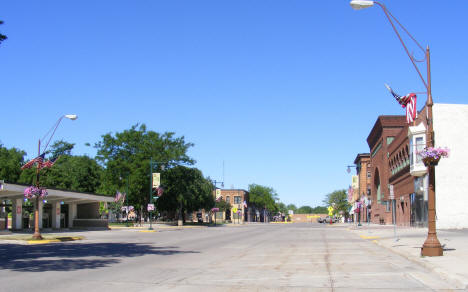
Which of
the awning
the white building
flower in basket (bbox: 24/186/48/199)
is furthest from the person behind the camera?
the white building

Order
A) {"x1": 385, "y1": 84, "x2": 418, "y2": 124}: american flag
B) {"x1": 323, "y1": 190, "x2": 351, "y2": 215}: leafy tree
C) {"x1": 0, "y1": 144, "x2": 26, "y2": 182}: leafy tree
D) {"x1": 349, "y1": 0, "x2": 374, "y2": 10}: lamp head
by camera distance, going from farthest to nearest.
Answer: {"x1": 323, "y1": 190, "x2": 351, "y2": 215}: leafy tree, {"x1": 0, "y1": 144, "x2": 26, "y2": 182}: leafy tree, {"x1": 385, "y1": 84, "x2": 418, "y2": 124}: american flag, {"x1": 349, "y1": 0, "x2": 374, "y2": 10}: lamp head

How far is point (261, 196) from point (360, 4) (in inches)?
5814

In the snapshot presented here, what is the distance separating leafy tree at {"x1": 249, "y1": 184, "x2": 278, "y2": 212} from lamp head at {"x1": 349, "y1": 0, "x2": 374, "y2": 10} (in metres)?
139

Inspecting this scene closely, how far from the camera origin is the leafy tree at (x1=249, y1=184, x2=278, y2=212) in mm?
158250

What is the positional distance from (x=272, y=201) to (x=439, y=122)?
5001 inches

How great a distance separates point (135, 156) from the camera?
232 feet

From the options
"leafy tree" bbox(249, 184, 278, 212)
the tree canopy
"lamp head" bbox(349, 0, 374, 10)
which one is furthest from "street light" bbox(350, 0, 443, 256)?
"leafy tree" bbox(249, 184, 278, 212)

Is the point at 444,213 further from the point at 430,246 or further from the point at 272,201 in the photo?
the point at 272,201

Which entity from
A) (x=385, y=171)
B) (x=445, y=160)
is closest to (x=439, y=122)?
(x=445, y=160)

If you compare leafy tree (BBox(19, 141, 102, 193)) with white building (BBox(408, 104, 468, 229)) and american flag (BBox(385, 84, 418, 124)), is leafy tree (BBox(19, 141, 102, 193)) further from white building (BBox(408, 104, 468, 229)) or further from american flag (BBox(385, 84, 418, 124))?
american flag (BBox(385, 84, 418, 124))

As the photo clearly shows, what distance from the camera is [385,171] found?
75312 millimetres

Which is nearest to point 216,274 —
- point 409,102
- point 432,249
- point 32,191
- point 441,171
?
point 432,249

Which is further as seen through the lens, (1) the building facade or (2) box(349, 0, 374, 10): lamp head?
(1) the building facade

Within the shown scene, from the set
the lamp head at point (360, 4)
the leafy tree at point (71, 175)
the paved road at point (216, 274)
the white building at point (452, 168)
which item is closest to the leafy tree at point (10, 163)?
the leafy tree at point (71, 175)
